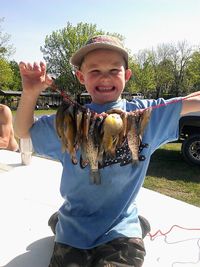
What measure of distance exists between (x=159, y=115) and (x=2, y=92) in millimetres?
52305

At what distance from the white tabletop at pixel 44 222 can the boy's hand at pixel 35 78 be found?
1.00m

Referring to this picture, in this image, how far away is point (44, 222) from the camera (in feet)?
8.47

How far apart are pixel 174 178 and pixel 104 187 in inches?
186

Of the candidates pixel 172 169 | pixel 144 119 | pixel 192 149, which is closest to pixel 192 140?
pixel 192 149

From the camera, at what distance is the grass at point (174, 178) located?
547 centimetres

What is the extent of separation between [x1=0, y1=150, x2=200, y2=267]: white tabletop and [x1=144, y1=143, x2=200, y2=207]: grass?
7.66 feet

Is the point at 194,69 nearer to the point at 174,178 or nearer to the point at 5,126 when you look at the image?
the point at 174,178

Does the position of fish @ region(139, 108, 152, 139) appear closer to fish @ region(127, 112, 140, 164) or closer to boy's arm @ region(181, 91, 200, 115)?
fish @ region(127, 112, 140, 164)

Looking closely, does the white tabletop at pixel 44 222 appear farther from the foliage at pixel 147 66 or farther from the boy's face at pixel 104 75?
the foliage at pixel 147 66

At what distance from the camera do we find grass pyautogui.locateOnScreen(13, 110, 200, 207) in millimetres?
5469

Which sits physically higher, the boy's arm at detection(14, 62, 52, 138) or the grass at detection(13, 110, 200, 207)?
the boy's arm at detection(14, 62, 52, 138)

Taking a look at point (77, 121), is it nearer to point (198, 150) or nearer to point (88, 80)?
point (88, 80)

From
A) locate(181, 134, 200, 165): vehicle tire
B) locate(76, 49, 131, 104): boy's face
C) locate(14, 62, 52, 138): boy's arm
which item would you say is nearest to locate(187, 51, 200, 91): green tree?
locate(181, 134, 200, 165): vehicle tire

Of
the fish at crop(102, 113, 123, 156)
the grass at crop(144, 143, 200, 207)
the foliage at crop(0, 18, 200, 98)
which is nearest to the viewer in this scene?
the fish at crop(102, 113, 123, 156)
